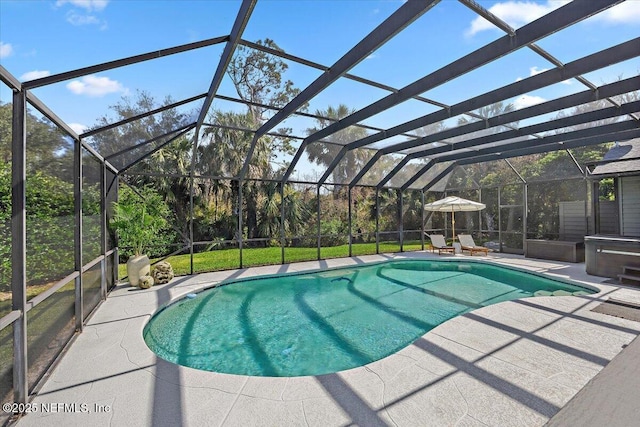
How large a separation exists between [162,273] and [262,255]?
4.88 meters

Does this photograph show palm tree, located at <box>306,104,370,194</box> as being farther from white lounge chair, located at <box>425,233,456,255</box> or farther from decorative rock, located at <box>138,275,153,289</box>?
decorative rock, located at <box>138,275,153,289</box>

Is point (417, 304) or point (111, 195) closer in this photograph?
point (417, 304)

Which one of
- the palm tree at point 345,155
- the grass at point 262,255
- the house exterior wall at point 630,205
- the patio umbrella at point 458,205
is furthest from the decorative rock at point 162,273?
the house exterior wall at point 630,205

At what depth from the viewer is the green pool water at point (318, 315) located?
422 cm

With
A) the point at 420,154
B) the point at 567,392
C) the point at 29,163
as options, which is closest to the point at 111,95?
the point at 29,163

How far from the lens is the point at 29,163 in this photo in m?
2.96

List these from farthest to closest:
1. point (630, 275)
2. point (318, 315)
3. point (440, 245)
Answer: point (440, 245) < point (630, 275) < point (318, 315)

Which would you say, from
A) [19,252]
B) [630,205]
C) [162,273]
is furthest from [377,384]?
[630,205]

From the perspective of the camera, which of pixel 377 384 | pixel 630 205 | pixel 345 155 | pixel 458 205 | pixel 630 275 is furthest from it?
pixel 458 205

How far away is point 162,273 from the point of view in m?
7.57

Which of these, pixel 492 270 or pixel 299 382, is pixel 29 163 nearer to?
pixel 299 382

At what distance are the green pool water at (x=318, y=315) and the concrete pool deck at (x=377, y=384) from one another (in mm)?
738

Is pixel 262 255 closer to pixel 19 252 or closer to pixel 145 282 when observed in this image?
pixel 145 282

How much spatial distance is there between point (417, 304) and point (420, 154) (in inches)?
217
